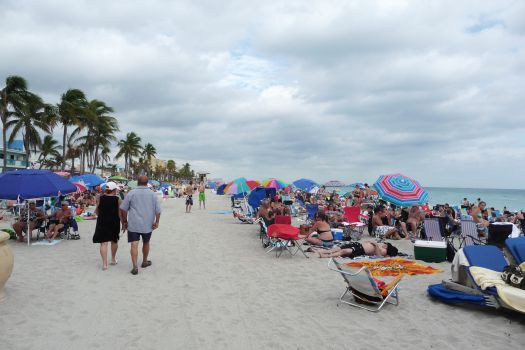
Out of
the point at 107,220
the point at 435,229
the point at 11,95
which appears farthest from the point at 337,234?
the point at 11,95

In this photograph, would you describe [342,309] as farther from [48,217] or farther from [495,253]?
[48,217]

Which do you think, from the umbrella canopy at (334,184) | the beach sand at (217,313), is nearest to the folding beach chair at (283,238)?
the beach sand at (217,313)

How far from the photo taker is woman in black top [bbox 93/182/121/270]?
20.0 feet

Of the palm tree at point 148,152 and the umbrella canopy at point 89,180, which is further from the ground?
the palm tree at point 148,152

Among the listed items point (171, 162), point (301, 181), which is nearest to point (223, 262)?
point (301, 181)

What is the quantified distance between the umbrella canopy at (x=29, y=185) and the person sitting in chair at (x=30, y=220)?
37.7 inches

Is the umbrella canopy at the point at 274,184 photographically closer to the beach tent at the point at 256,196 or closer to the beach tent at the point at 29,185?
the beach tent at the point at 256,196

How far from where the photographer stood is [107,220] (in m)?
6.17

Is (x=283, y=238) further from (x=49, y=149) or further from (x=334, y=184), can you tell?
(x=49, y=149)

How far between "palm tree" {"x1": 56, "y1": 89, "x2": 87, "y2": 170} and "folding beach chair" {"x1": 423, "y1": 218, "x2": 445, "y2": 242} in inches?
1152

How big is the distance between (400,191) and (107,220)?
692cm

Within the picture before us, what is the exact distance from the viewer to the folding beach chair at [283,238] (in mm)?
7496

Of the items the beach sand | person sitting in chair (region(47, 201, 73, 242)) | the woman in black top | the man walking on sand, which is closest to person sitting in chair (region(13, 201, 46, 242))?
person sitting in chair (region(47, 201, 73, 242))

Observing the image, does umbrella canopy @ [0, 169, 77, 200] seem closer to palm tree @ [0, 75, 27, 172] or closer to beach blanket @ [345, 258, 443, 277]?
beach blanket @ [345, 258, 443, 277]
